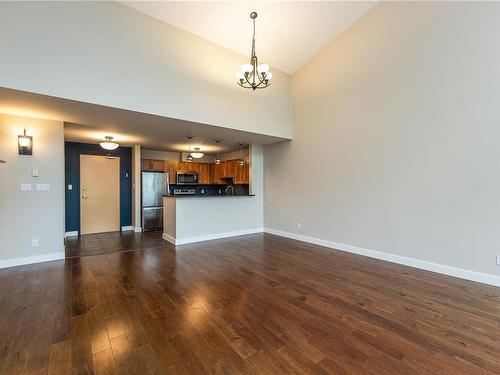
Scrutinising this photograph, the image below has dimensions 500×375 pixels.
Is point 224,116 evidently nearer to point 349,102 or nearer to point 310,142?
point 310,142

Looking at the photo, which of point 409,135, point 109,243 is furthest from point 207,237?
point 409,135

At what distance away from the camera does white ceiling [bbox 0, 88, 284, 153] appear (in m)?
3.20

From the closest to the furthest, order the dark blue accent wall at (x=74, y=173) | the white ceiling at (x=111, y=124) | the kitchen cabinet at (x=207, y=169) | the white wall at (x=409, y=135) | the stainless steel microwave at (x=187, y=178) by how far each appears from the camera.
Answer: the white wall at (x=409, y=135) < the white ceiling at (x=111, y=124) < the dark blue accent wall at (x=74, y=173) < the kitchen cabinet at (x=207, y=169) < the stainless steel microwave at (x=187, y=178)

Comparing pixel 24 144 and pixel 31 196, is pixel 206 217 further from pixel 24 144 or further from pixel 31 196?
pixel 24 144

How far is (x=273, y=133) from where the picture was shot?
5.26 meters

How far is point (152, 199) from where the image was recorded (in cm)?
687

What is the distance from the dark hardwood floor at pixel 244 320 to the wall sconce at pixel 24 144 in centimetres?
185

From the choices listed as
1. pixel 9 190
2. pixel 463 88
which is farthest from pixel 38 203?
pixel 463 88

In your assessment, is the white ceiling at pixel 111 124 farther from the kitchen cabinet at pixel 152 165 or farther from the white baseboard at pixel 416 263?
the white baseboard at pixel 416 263

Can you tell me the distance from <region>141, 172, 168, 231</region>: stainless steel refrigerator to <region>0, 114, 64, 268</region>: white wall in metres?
2.71

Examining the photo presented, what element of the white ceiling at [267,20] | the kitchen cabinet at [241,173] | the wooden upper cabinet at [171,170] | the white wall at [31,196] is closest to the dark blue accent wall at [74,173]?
the wooden upper cabinet at [171,170]

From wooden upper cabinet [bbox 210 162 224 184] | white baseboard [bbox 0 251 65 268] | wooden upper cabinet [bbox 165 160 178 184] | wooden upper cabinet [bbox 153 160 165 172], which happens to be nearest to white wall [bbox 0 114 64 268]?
white baseboard [bbox 0 251 65 268]

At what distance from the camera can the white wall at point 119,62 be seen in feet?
9.29

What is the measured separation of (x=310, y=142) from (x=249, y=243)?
2.68m
